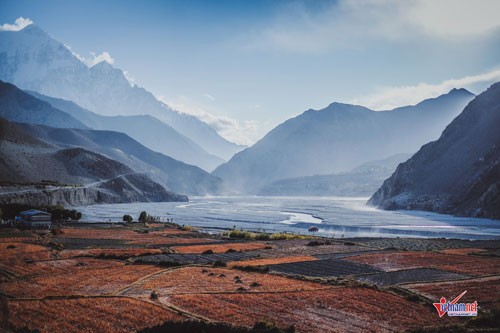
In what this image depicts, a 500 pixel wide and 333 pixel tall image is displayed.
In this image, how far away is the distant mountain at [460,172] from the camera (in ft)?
403

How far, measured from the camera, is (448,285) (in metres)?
30.3

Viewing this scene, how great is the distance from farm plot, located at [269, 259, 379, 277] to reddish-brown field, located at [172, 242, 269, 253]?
1320 centimetres

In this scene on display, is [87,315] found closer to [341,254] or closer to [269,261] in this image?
[269,261]

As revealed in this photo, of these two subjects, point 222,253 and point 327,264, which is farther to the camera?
point 222,253

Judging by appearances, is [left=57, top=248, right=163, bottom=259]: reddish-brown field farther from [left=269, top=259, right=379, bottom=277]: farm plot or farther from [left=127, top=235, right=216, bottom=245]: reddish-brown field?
[left=269, top=259, right=379, bottom=277]: farm plot

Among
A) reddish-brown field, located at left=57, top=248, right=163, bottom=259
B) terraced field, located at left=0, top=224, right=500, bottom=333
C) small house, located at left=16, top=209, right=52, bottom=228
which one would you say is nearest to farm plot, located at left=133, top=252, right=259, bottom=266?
terraced field, located at left=0, top=224, right=500, bottom=333

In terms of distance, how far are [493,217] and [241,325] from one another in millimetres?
113317

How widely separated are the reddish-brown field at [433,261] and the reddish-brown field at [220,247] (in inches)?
576

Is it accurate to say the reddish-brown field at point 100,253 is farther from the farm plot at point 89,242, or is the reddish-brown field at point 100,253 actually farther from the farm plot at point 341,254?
the farm plot at point 341,254

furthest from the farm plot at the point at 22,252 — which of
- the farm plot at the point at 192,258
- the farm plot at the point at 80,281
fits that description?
the farm plot at the point at 192,258

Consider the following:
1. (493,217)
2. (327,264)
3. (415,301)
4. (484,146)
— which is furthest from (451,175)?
(415,301)

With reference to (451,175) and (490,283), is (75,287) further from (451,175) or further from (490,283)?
(451,175)

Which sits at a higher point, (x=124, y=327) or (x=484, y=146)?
(x=484, y=146)

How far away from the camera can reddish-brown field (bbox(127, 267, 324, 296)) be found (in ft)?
88.5
